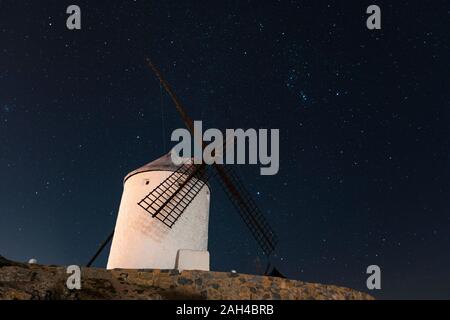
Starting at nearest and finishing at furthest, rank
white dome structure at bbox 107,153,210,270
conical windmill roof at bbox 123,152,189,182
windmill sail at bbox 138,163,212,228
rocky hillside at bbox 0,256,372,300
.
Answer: rocky hillside at bbox 0,256,372,300 < white dome structure at bbox 107,153,210,270 < windmill sail at bbox 138,163,212,228 < conical windmill roof at bbox 123,152,189,182

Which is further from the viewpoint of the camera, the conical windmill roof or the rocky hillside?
the conical windmill roof

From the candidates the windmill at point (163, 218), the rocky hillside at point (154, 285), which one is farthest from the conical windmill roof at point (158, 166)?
the rocky hillside at point (154, 285)

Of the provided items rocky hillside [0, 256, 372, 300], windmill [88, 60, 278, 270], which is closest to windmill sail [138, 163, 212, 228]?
windmill [88, 60, 278, 270]

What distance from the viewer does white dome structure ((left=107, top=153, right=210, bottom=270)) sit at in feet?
41.0

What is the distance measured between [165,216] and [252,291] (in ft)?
17.2

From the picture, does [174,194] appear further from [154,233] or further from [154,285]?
[154,285]

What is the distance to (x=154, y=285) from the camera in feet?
28.4

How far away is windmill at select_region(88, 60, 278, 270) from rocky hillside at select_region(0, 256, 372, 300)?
11.9 feet

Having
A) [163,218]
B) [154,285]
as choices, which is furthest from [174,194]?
[154,285]

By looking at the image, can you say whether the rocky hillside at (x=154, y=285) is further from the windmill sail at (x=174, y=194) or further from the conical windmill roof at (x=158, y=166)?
the conical windmill roof at (x=158, y=166)

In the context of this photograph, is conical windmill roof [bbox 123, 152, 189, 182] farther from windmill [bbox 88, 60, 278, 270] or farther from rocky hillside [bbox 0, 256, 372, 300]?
rocky hillside [bbox 0, 256, 372, 300]
